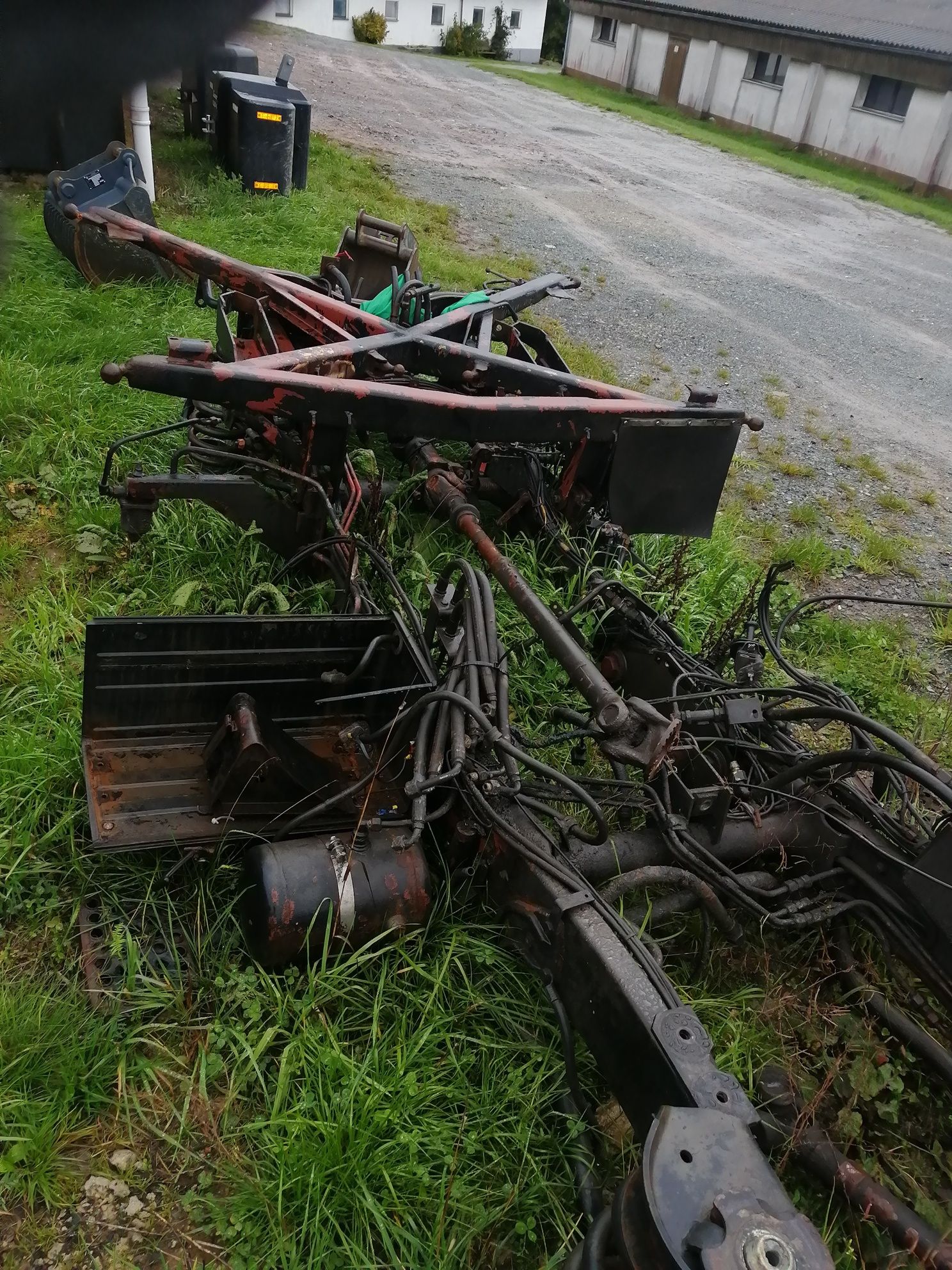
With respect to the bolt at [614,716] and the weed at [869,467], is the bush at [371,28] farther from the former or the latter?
the weed at [869,467]

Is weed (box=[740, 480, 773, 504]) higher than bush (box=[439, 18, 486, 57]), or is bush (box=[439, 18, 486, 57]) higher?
bush (box=[439, 18, 486, 57])

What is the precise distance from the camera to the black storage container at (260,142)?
26.0ft

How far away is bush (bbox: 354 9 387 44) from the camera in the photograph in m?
1.37

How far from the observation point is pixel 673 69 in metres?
25.0

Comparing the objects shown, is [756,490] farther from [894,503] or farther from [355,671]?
[355,671]

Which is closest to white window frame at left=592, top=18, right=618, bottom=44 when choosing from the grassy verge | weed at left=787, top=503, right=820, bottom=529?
weed at left=787, top=503, right=820, bottom=529

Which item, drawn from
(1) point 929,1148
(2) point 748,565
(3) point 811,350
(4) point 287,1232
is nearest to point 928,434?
(3) point 811,350

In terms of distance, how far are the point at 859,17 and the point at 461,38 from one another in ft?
65.3

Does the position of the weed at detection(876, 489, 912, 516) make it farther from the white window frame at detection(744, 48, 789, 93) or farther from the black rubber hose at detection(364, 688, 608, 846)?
the white window frame at detection(744, 48, 789, 93)

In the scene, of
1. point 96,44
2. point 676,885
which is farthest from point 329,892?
point 96,44

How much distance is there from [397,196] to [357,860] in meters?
9.98

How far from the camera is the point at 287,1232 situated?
2.02 m

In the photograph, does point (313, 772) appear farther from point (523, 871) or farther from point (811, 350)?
point (811, 350)

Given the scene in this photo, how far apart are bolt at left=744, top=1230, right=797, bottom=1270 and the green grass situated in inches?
709
